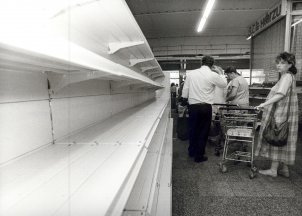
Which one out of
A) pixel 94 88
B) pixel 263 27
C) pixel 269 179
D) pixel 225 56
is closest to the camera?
pixel 94 88

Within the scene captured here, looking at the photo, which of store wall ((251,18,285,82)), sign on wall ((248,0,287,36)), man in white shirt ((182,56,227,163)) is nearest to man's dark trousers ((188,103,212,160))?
man in white shirt ((182,56,227,163))

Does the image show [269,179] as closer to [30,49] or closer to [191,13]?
[30,49]

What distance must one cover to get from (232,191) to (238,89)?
6.90 feet

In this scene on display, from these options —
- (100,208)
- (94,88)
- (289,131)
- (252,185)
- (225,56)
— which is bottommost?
(252,185)

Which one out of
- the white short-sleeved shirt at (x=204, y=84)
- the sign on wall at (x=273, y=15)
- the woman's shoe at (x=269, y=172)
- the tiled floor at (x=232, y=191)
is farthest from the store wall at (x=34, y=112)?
the sign on wall at (x=273, y=15)

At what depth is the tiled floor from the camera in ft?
7.61

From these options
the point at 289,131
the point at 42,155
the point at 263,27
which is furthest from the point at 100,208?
the point at 263,27

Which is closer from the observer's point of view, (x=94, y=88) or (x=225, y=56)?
(x=94, y=88)

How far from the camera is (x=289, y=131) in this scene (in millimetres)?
2920

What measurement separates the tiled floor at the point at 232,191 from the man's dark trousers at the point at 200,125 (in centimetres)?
25

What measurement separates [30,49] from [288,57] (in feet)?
9.66

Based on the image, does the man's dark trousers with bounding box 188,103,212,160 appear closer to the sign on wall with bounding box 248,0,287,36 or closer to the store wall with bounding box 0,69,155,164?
the store wall with bounding box 0,69,155,164

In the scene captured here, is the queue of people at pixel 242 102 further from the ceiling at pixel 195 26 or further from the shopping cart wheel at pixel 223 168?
the ceiling at pixel 195 26

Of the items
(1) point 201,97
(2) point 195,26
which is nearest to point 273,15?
(2) point 195,26
